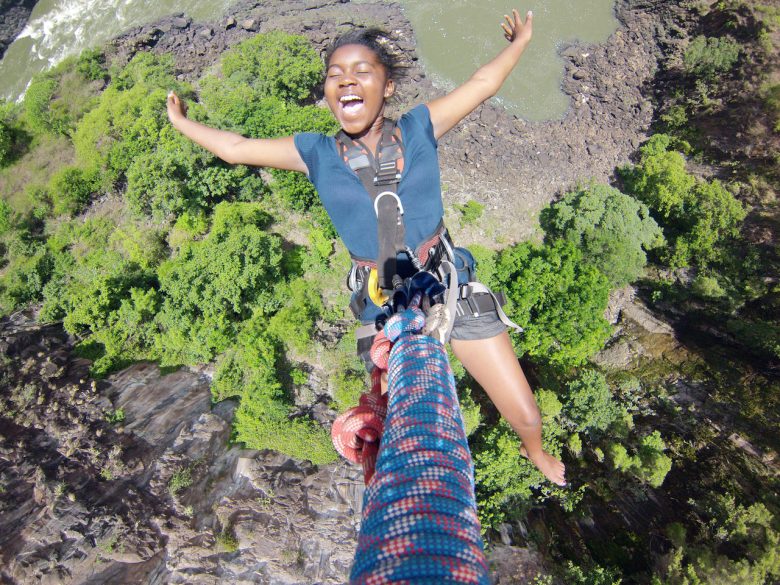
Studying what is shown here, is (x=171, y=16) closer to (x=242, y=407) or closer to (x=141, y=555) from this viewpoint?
(x=242, y=407)

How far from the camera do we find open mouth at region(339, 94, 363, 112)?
10.4 ft

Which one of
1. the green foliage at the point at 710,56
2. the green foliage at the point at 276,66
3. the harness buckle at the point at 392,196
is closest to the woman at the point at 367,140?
the harness buckle at the point at 392,196

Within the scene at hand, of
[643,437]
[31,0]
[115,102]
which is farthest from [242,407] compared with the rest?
[31,0]

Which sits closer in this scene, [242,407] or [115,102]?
[242,407]

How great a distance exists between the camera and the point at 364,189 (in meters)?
3.25

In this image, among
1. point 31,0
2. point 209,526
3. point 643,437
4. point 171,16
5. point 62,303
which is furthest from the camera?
point 31,0

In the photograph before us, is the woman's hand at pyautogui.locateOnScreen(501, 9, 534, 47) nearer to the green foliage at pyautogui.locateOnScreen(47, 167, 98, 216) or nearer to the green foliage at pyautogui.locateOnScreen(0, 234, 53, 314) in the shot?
the green foliage at pyautogui.locateOnScreen(0, 234, 53, 314)

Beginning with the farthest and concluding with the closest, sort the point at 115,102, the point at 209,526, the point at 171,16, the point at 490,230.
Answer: the point at 171,16 → the point at 115,102 → the point at 490,230 → the point at 209,526

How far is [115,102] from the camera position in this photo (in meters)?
15.8

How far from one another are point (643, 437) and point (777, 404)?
3891mm

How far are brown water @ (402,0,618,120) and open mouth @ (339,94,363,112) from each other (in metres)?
14.4

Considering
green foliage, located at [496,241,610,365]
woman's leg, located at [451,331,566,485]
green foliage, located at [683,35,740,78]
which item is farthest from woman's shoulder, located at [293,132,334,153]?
green foliage, located at [683,35,740,78]

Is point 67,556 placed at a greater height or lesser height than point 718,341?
greater

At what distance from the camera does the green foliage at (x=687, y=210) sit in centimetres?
1202
